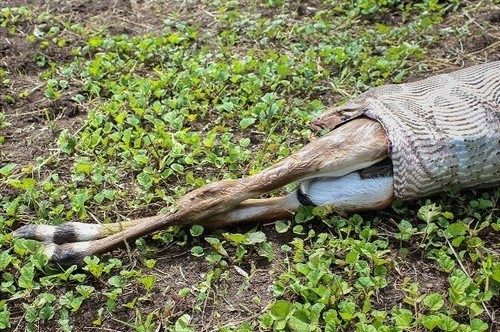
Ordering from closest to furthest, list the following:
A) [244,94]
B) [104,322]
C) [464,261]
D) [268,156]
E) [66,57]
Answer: [104,322]
[464,261]
[268,156]
[244,94]
[66,57]

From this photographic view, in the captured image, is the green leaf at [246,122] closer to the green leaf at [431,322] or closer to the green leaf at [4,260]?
the green leaf at [4,260]

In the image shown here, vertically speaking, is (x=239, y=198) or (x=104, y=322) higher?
(x=239, y=198)

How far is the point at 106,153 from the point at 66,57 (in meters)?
1.52

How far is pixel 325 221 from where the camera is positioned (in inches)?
143

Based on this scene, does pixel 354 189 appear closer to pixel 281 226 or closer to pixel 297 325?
pixel 281 226

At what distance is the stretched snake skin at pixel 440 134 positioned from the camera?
3.60 m

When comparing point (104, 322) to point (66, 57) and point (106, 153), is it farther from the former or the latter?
point (66, 57)

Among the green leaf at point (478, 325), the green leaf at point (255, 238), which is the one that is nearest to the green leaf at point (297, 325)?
the green leaf at point (255, 238)

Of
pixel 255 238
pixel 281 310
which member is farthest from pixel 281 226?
pixel 281 310

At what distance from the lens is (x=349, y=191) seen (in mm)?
3652

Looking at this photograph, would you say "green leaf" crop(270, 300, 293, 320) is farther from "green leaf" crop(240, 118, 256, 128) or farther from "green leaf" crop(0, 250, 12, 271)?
"green leaf" crop(240, 118, 256, 128)

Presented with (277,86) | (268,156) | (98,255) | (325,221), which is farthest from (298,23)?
(98,255)

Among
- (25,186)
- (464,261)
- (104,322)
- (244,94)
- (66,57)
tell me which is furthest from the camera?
(66,57)

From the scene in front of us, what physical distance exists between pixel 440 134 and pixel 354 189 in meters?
0.55
